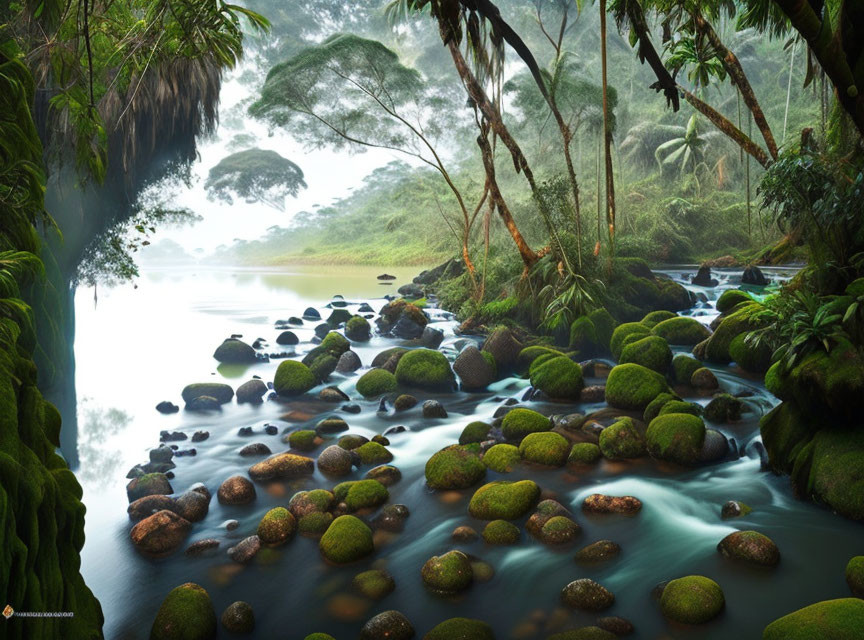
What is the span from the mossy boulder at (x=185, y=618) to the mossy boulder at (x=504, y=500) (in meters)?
1.94


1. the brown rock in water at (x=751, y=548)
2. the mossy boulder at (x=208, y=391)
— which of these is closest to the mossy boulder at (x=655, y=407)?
the brown rock in water at (x=751, y=548)

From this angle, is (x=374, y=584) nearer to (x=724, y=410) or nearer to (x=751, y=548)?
(x=751, y=548)

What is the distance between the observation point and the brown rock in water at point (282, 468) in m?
5.21

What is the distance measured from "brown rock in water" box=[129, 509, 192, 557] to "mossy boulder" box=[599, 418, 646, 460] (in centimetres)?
361

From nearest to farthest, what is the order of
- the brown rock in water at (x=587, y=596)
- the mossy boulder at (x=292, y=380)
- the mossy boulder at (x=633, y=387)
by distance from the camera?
1. the brown rock in water at (x=587, y=596)
2. the mossy boulder at (x=633, y=387)
3. the mossy boulder at (x=292, y=380)

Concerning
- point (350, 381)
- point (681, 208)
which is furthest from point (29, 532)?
point (681, 208)

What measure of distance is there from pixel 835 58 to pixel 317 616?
4840mm

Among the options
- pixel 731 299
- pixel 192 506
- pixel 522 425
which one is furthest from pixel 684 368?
pixel 192 506

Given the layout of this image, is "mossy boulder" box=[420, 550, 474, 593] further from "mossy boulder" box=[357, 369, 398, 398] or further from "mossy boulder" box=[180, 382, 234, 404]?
"mossy boulder" box=[180, 382, 234, 404]

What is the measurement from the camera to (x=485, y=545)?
154 inches

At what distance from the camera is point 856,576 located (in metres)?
3.11

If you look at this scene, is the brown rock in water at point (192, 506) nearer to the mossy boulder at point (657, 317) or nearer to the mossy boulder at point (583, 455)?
the mossy boulder at point (583, 455)

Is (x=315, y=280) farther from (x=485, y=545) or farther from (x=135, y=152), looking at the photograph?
(x=485, y=545)

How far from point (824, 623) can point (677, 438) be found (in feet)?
7.72
